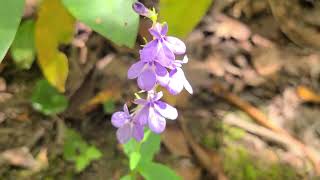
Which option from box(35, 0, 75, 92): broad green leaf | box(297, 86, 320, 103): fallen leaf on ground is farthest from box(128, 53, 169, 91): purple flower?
box(297, 86, 320, 103): fallen leaf on ground

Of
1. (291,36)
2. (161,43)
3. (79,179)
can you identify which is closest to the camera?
(161,43)

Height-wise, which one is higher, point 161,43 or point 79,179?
point 161,43

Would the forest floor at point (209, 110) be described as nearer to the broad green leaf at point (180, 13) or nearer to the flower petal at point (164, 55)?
the broad green leaf at point (180, 13)

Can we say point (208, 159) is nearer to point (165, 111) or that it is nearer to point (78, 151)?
point (78, 151)

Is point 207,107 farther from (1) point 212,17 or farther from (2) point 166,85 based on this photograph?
(2) point 166,85

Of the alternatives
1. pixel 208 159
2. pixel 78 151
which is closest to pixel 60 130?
pixel 78 151

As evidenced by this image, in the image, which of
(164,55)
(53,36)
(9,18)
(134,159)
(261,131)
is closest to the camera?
(164,55)

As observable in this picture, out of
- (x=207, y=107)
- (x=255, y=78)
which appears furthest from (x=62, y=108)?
(x=255, y=78)

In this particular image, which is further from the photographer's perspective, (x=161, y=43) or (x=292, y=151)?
(x=292, y=151)
